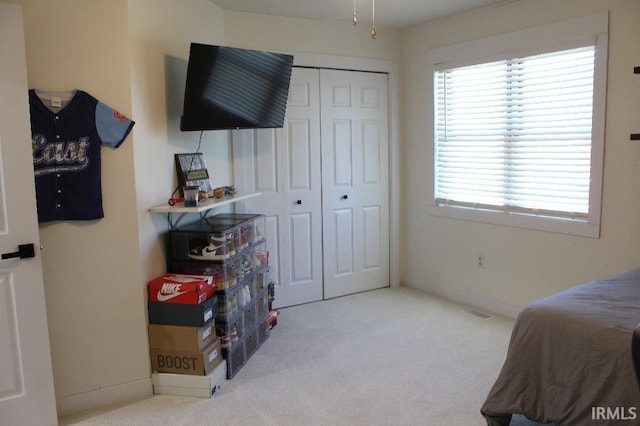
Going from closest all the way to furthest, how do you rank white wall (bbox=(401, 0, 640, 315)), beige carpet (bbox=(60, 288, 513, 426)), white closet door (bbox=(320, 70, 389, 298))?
1. beige carpet (bbox=(60, 288, 513, 426))
2. white wall (bbox=(401, 0, 640, 315))
3. white closet door (bbox=(320, 70, 389, 298))

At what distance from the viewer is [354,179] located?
186 inches

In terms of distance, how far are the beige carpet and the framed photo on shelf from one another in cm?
123

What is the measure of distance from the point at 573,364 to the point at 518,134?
7.27 feet

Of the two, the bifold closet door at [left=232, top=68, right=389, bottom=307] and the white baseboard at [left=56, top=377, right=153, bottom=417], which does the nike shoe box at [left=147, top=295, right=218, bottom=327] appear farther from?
the bifold closet door at [left=232, top=68, right=389, bottom=307]

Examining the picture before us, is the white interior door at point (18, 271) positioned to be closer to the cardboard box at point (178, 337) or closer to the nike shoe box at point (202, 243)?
the cardboard box at point (178, 337)

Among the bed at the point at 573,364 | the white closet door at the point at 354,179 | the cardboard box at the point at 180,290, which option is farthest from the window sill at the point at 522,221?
the cardboard box at the point at 180,290

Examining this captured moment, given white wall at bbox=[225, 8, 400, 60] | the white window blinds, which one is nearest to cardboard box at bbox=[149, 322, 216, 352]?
white wall at bbox=[225, 8, 400, 60]

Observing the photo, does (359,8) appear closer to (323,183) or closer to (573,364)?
(323,183)

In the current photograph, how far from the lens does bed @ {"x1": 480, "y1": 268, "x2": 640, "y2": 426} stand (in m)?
1.98

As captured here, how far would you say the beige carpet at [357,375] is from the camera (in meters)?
2.70

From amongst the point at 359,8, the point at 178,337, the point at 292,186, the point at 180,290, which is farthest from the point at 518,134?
the point at 178,337

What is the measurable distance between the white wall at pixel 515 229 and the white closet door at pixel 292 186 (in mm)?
973

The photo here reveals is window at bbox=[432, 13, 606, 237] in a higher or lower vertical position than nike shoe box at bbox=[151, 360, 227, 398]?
higher

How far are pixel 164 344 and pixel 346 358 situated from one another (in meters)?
1.18
